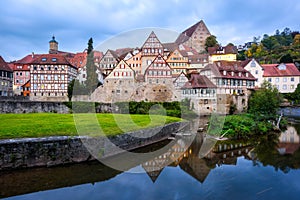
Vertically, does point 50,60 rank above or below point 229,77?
above

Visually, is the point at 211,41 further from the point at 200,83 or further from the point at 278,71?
the point at 200,83

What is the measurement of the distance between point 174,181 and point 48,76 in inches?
1380

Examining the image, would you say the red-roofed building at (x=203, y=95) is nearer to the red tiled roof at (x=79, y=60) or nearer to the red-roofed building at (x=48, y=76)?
the red-roofed building at (x=48, y=76)

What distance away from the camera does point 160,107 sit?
1330 inches

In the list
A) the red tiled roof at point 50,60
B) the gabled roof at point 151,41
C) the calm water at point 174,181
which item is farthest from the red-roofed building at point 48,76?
the calm water at point 174,181

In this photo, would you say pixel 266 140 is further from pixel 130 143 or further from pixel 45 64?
pixel 45 64

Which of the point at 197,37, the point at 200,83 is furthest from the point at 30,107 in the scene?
the point at 197,37

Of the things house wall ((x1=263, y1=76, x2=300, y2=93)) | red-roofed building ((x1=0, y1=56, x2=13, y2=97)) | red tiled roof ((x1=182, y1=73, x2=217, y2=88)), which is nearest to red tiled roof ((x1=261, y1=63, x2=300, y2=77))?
house wall ((x1=263, y1=76, x2=300, y2=93))

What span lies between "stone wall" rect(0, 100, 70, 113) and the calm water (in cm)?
1221

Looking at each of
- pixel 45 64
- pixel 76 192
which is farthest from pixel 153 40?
pixel 76 192

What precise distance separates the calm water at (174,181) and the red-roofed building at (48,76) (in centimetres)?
3029

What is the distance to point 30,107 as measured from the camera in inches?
913

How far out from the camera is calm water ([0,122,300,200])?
10.5m

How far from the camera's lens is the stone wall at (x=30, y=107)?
22062 mm
